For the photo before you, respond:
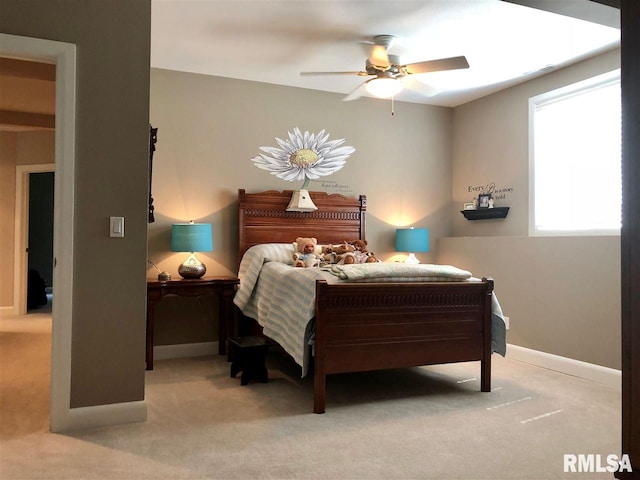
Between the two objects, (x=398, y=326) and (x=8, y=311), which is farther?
(x=8, y=311)

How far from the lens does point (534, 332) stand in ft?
14.1

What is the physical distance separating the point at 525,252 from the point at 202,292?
2954mm

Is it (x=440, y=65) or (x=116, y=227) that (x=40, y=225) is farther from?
(x=440, y=65)

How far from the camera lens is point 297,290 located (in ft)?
10.7

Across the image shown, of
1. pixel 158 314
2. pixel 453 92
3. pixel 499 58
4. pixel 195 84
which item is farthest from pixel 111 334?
pixel 453 92

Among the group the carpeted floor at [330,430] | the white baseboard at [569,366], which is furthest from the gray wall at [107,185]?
the white baseboard at [569,366]

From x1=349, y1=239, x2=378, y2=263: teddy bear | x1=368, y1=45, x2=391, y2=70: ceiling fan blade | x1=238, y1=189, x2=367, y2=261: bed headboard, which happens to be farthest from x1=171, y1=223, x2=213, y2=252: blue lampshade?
x1=368, y1=45, x2=391, y2=70: ceiling fan blade

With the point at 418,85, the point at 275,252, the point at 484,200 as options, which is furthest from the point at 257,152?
the point at 484,200

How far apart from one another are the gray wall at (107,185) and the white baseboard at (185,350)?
5.65 feet

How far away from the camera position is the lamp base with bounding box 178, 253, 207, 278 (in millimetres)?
4238

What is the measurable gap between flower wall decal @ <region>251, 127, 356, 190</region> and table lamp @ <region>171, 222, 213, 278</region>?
98cm

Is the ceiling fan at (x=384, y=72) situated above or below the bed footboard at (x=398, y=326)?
above

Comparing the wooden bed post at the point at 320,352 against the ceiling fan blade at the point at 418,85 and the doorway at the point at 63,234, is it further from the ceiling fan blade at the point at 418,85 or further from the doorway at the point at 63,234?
the ceiling fan blade at the point at 418,85

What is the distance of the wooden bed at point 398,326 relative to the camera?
2.95 metres
